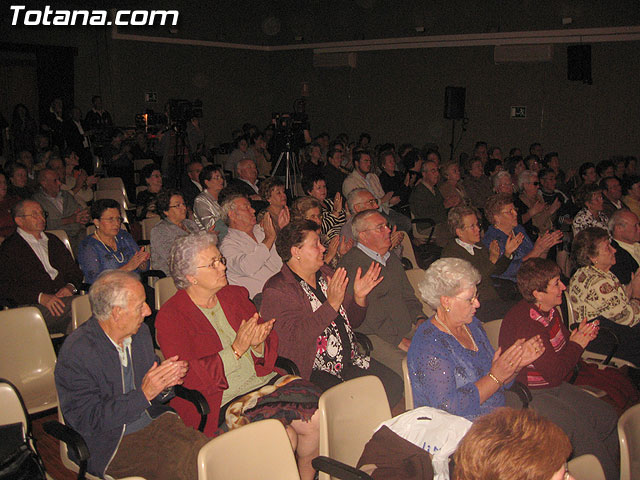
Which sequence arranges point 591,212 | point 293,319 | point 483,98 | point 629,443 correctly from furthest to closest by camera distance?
point 483,98, point 591,212, point 293,319, point 629,443

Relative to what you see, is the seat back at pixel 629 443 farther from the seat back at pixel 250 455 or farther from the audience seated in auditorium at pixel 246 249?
the audience seated in auditorium at pixel 246 249

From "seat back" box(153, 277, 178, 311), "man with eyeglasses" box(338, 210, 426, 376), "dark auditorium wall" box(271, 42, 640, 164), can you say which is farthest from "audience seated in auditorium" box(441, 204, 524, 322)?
"dark auditorium wall" box(271, 42, 640, 164)

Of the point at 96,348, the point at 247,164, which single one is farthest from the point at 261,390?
the point at 247,164

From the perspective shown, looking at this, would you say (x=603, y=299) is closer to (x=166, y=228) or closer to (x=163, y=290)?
(x=163, y=290)

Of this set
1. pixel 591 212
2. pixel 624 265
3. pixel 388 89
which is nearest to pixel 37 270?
pixel 624 265

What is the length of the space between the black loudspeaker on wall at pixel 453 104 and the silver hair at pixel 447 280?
8.92 m

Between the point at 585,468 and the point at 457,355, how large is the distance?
27.3 inches

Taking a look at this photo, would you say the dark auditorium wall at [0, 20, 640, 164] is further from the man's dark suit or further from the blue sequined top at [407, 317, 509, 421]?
the blue sequined top at [407, 317, 509, 421]

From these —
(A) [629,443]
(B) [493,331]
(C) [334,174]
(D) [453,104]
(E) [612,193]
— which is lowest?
(A) [629,443]

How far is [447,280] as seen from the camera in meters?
2.66

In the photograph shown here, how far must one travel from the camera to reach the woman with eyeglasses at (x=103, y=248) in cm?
411

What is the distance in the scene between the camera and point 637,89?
10.3 m

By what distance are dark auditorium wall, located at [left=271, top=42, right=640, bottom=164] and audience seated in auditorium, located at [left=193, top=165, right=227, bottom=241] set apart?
8.01m

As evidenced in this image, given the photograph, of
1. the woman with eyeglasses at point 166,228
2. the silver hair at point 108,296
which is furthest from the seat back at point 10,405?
the woman with eyeglasses at point 166,228
